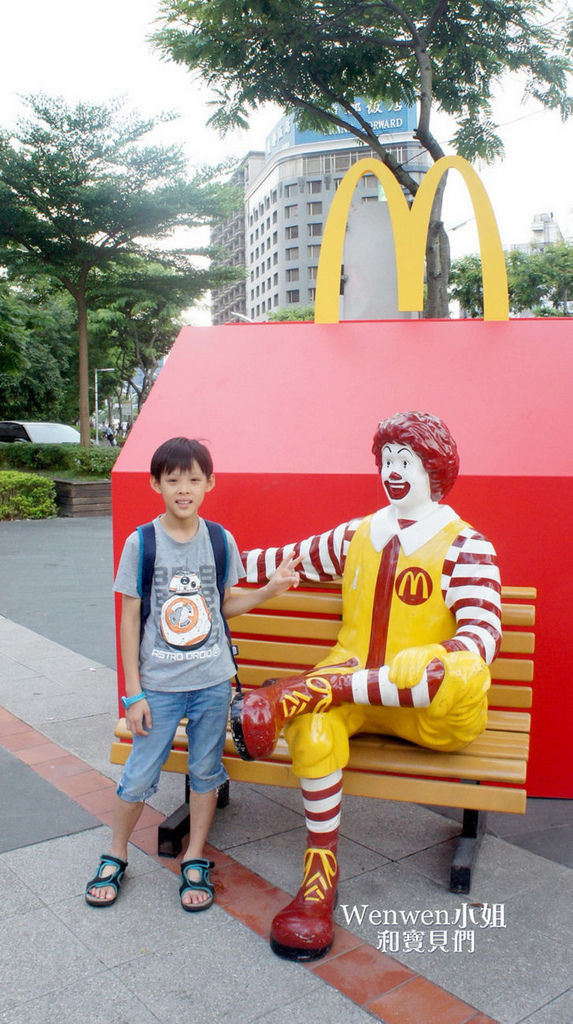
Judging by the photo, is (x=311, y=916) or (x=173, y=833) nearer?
(x=311, y=916)

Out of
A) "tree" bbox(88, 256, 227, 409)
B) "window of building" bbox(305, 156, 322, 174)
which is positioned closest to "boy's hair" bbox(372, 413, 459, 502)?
"tree" bbox(88, 256, 227, 409)

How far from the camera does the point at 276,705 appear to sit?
2.53 meters

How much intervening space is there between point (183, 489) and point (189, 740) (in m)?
0.84

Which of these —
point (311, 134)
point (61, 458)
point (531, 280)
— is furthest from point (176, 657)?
point (311, 134)

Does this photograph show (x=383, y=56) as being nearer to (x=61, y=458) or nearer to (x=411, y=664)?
(x=61, y=458)

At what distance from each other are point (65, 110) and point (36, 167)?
1.18 m

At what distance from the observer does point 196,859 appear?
2.81 meters

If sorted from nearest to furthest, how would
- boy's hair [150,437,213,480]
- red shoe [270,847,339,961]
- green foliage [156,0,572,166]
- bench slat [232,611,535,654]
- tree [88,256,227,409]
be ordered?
red shoe [270,847,339,961], boy's hair [150,437,213,480], bench slat [232,611,535,654], green foliage [156,0,572,166], tree [88,256,227,409]

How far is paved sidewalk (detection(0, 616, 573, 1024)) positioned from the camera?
2.24 meters

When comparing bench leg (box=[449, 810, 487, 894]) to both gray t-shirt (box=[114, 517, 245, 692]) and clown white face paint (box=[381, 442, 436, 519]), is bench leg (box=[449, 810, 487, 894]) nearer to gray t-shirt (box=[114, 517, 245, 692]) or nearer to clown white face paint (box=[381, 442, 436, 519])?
gray t-shirt (box=[114, 517, 245, 692])

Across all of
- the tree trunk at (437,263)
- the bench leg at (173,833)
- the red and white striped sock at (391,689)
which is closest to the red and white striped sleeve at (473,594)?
the red and white striped sock at (391,689)

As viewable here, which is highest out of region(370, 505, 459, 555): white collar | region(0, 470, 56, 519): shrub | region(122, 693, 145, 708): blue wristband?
region(370, 505, 459, 555): white collar

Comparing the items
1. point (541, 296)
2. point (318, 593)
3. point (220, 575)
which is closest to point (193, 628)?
point (220, 575)

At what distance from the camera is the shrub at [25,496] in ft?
46.5
